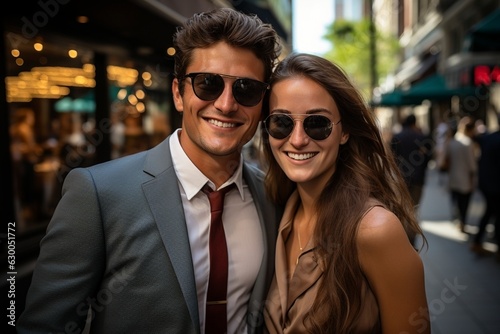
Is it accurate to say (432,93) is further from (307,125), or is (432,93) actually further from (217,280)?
(217,280)

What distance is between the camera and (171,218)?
7.14 feet

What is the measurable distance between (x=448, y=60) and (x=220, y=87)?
2312 cm

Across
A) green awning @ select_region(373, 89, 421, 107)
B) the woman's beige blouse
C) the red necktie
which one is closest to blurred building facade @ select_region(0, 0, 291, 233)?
the red necktie

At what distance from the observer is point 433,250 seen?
790 centimetres

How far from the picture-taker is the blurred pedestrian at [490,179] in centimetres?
743

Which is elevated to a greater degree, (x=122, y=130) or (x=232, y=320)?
(x=122, y=130)

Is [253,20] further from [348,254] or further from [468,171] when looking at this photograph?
[468,171]

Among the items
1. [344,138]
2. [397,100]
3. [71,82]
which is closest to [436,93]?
[397,100]

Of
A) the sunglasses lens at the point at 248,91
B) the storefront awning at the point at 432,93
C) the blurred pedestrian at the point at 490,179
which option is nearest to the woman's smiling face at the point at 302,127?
the sunglasses lens at the point at 248,91

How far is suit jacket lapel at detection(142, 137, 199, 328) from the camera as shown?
6.81 feet

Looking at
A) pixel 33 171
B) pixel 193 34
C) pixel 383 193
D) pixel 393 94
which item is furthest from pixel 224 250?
pixel 393 94

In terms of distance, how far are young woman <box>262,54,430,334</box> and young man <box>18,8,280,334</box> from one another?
13cm

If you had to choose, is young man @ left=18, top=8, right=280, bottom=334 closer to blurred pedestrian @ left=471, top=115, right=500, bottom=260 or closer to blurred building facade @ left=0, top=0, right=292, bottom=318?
blurred building facade @ left=0, top=0, right=292, bottom=318

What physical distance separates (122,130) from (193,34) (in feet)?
24.1
